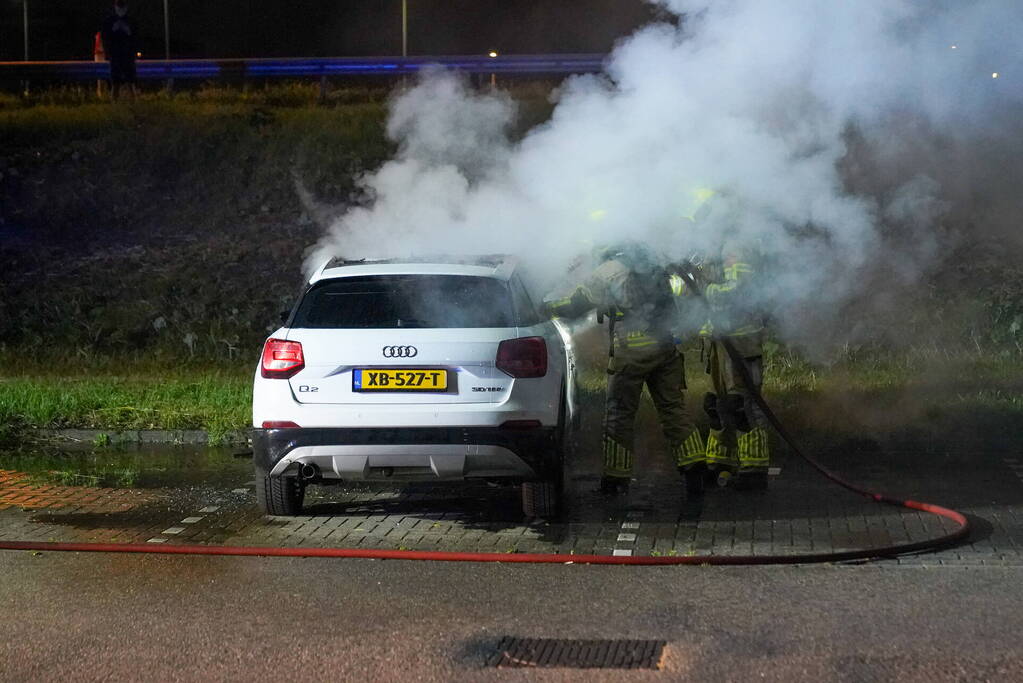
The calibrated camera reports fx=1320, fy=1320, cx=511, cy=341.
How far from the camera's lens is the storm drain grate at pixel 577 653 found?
4980mm

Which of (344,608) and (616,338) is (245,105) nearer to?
(616,338)

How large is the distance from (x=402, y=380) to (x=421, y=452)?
42cm

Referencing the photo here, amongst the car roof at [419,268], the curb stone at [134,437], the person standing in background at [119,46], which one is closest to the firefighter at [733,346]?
the car roof at [419,268]

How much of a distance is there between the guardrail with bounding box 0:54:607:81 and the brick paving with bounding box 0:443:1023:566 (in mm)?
13366

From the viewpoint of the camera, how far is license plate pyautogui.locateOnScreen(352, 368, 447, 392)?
724 cm

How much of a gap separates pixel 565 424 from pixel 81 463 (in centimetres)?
421

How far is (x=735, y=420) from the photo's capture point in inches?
338

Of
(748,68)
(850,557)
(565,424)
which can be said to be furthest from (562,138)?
(850,557)

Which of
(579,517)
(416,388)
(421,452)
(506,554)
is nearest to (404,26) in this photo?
(579,517)

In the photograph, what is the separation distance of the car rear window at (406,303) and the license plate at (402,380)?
0.30 metres

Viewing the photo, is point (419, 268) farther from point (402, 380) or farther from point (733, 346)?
point (733, 346)

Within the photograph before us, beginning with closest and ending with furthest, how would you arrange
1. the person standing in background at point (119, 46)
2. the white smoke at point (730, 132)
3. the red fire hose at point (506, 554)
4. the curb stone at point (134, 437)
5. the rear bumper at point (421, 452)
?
the red fire hose at point (506, 554)
the rear bumper at point (421, 452)
the white smoke at point (730, 132)
the curb stone at point (134, 437)
the person standing in background at point (119, 46)

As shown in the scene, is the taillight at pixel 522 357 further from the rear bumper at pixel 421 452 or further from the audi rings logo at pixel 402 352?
the audi rings logo at pixel 402 352

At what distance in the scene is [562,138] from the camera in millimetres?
9180
